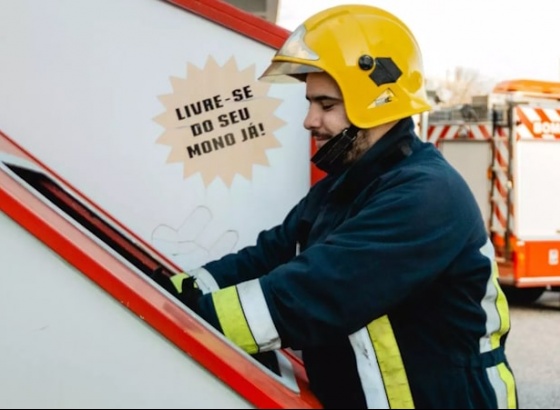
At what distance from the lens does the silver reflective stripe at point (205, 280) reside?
2.34 metres

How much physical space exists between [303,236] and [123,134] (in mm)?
774

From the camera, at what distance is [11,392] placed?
5.21 ft

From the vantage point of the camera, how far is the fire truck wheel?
927 cm

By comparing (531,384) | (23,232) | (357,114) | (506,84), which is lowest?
(531,384)

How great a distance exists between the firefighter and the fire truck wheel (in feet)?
24.9

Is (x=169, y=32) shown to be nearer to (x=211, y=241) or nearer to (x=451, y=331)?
(x=211, y=241)

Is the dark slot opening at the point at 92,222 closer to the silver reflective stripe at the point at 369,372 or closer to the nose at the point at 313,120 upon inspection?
the nose at the point at 313,120

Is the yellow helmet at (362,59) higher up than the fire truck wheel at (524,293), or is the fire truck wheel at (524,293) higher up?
the yellow helmet at (362,59)

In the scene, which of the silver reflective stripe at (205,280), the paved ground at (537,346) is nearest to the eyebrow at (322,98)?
the silver reflective stripe at (205,280)

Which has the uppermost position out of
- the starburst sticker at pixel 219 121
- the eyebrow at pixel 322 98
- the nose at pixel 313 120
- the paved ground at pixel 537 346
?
the eyebrow at pixel 322 98

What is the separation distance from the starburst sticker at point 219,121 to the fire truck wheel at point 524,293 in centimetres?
702

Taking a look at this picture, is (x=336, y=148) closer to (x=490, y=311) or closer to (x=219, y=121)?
(x=490, y=311)

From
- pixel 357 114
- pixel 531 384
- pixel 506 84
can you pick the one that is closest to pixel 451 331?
pixel 357 114

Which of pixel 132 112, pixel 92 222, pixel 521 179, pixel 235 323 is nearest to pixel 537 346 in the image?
pixel 521 179
